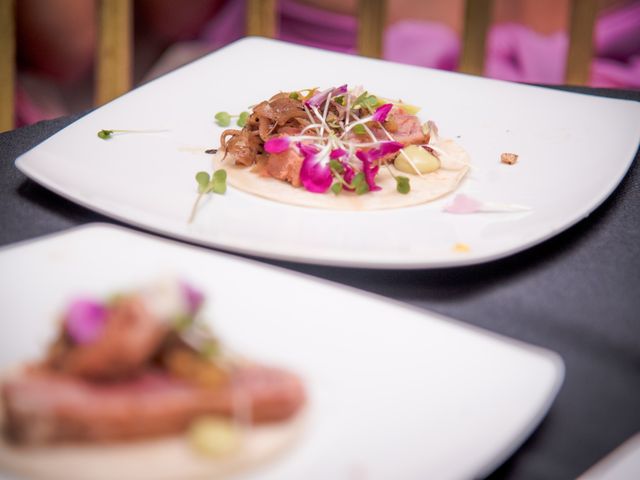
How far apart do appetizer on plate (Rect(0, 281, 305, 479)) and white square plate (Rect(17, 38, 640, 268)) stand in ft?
1.27

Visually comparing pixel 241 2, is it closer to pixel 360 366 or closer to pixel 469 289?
pixel 469 289

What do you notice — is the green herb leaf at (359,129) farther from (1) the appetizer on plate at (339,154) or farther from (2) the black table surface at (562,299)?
(2) the black table surface at (562,299)

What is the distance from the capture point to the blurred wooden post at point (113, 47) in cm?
275

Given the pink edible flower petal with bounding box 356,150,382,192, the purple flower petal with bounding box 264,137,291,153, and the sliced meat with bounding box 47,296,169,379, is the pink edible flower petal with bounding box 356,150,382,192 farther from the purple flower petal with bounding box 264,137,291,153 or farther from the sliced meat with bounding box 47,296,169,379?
the sliced meat with bounding box 47,296,169,379

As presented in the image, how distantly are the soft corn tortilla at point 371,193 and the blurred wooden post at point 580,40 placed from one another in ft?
4.17

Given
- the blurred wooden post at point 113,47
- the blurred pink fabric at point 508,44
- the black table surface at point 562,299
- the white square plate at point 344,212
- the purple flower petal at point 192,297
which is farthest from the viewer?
the blurred pink fabric at point 508,44

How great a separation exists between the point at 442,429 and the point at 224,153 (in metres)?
1.00

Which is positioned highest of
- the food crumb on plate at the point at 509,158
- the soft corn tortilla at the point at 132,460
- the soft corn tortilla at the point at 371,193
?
the soft corn tortilla at the point at 132,460

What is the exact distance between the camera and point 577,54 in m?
2.77

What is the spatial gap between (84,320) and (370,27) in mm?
2285

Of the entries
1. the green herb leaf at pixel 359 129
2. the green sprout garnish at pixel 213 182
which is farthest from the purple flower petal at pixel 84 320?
the green herb leaf at pixel 359 129

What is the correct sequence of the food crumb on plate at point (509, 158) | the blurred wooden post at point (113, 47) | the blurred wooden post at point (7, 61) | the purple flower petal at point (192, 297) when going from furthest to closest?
the blurred wooden post at point (113, 47), the blurred wooden post at point (7, 61), the food crumb on plate at point (509, 158), the purple flower petal at point (192, 297)

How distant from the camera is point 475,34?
282cm

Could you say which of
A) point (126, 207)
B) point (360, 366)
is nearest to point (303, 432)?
point (360, 366)
